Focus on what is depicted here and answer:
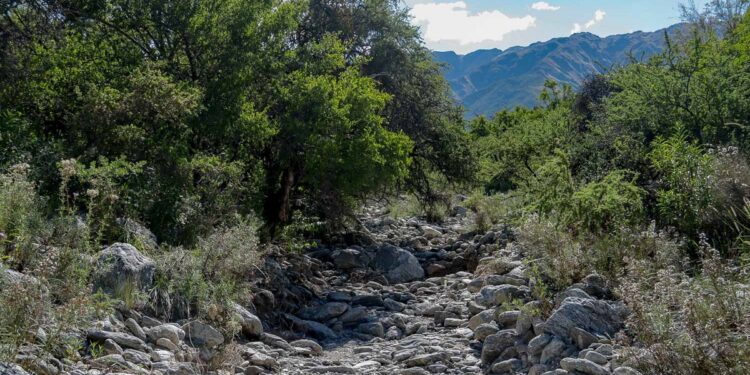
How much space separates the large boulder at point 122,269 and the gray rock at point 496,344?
3.96 metres

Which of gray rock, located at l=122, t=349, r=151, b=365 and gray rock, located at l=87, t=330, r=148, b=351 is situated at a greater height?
gray rock, located at l=87, t=330, r=148, b=351

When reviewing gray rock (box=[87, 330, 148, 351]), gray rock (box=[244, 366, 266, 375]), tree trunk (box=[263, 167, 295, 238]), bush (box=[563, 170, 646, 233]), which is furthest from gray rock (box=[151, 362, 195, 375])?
tree trunk (box=[263, 167, 295, 238])

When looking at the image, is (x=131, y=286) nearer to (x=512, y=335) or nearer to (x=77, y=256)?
(x=77, y=256)

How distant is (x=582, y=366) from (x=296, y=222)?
7.53 m

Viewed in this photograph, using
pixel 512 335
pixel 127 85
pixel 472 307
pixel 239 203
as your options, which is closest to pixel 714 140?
pixel 472 307

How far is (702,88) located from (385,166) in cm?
594

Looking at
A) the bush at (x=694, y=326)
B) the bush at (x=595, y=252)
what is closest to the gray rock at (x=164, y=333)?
the bush at (x=694, y=326)

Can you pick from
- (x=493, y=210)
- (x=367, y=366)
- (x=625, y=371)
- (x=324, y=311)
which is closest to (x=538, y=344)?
(x=625, y=371)

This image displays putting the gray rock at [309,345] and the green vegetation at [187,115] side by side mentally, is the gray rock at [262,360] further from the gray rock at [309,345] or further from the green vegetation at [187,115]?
the green vegetation at [187,115]

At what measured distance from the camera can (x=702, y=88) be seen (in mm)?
13828

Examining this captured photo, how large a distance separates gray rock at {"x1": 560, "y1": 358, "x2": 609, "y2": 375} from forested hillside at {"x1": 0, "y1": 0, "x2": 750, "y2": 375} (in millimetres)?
16

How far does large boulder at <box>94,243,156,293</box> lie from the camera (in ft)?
26.4

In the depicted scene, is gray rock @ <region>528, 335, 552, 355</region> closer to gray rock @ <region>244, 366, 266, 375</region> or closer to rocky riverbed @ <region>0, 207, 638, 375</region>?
rocky riverbed @ <region>0, 207, 638, 375</region>

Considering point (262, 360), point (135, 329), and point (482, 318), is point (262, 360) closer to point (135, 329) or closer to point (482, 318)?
point (135, 329)
